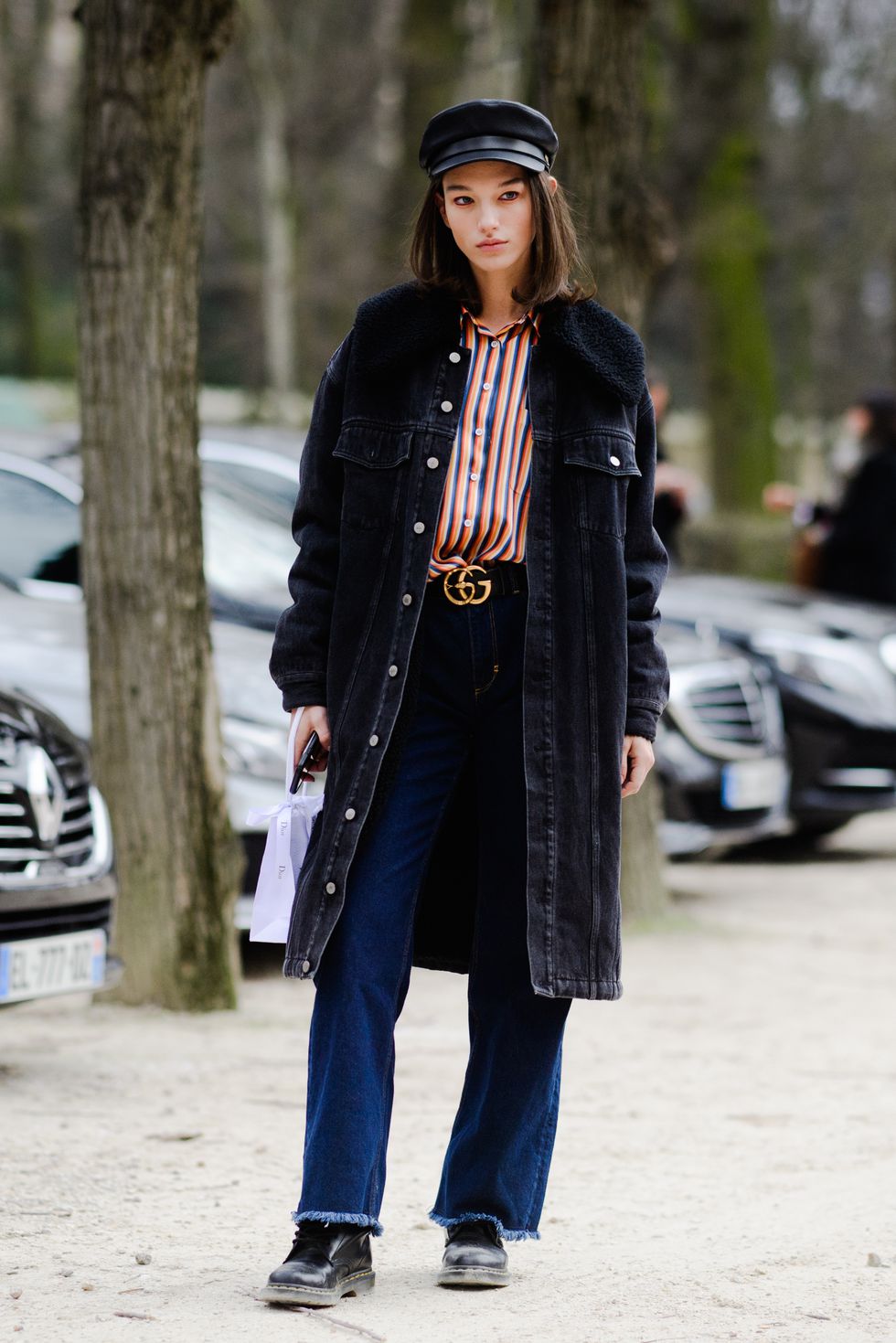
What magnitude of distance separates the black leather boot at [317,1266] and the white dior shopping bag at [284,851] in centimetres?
49

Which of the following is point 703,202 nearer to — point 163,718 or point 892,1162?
point 163,718

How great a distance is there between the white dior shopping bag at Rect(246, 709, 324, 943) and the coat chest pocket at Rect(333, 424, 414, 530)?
1.16ft

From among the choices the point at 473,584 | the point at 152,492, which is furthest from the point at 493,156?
the point at 152,492

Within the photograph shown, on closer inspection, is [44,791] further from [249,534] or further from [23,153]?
[23,153]

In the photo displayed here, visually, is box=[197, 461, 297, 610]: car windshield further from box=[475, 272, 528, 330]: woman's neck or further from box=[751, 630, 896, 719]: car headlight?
box=[475, 272, 528, 330]: woman's neck

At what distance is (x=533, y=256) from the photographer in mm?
3682

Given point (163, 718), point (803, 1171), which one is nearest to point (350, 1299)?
point (803, 1171)

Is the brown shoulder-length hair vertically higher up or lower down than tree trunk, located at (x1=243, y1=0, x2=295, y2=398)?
lower down

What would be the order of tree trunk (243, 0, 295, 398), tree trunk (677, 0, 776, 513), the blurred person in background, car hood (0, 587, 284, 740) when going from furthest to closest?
tree trunk (243, 0, 295, 398)
tree trunk (677, 0, 776, 513)
the blurred person in background
car hood (0, 587, 284, 740)

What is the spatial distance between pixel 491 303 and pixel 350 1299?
5.53 feet

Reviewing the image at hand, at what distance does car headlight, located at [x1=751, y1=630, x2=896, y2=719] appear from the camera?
10.3 metres

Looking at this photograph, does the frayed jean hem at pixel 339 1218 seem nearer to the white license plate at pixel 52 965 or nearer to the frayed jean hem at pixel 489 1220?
the frayed jean hem at pixel 489 1220

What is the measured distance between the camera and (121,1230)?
4.21 metres

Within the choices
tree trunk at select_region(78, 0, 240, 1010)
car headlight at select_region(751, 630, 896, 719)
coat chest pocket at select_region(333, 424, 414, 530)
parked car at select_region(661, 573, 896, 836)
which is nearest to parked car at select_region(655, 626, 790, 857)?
parked car at select_region(661, 573, 896, 836)
